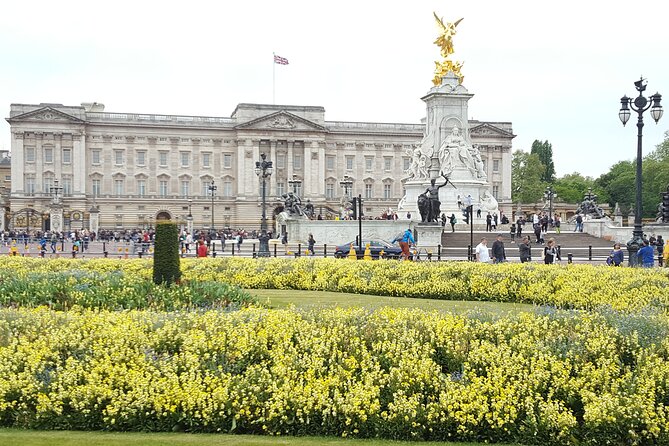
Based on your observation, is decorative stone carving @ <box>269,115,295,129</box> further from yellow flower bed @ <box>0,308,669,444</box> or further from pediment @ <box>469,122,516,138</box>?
yellow flower bed @ <box>0,308,669,444</box>

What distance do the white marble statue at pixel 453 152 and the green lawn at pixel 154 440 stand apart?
47112 millimetres

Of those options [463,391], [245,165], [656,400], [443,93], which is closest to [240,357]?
[463,391]

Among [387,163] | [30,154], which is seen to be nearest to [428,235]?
[387,163]

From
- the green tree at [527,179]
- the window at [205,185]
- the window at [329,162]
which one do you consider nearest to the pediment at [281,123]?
the window at [329,162]

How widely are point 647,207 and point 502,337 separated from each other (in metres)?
101

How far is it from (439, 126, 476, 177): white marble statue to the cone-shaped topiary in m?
39.1

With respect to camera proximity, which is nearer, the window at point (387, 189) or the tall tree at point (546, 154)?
the window at point (387, 189)

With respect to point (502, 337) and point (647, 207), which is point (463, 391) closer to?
point (502, 337)

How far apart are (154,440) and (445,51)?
51.1 metres

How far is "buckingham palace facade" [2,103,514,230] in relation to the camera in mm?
100000

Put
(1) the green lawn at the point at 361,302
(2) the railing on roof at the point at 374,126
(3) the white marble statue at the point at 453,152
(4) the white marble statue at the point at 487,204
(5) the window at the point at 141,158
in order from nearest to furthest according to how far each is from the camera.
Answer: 1. (1) the green lawn at the point at 361,302
2. (3) the white marble statue at the point at 453,152
3. (4) the white marble statue at the point at 487,204
4. (5) the window at the point at 141,158
5. (2) the railing on roof at the point at 374,126

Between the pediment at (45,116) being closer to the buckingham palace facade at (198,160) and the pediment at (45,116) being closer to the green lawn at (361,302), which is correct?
the buckingham palace facade at (198,160)

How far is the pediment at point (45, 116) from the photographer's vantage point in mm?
98375

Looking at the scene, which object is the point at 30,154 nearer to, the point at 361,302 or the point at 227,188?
the point at 227,188
